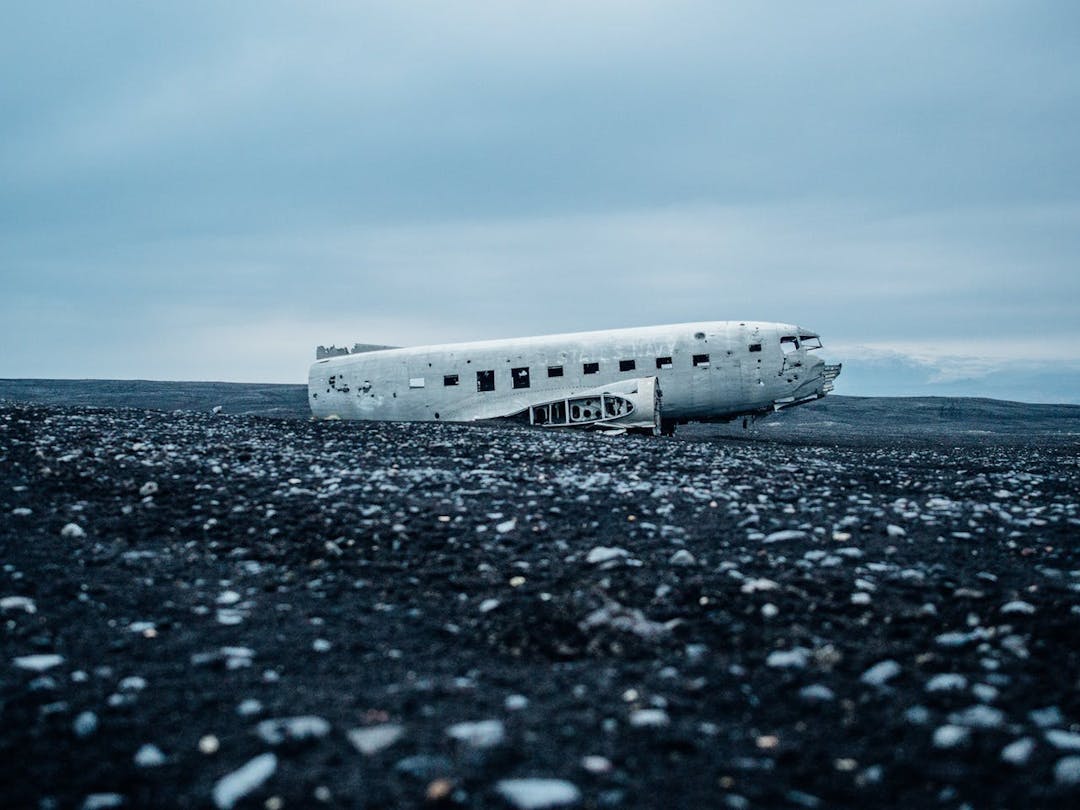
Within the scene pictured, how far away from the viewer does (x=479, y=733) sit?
3863 mm

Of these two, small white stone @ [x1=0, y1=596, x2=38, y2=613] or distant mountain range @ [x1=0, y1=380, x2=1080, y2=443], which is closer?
small white stone @ [x1=0, y1=596, x2=38, y2=613]

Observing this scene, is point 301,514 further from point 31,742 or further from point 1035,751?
point 1035,751

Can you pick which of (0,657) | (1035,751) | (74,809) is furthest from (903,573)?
(0,657)

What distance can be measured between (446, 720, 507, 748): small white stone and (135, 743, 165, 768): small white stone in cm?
159

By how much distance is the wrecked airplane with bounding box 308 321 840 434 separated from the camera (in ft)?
93.2

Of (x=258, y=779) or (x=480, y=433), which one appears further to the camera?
(x=480, y=433)

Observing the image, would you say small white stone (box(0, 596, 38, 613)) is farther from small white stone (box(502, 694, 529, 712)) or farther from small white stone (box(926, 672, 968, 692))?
small white stone (box(926, 672, 968, 692))

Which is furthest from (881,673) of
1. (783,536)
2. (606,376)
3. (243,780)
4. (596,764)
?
(606,376)

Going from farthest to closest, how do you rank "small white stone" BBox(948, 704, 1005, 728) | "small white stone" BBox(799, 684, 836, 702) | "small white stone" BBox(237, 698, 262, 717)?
1. "small white stone" BBox(799, 684, 836, 702)
2. "small white stone" BBox(237, 698, 262, 717)
3. "small white stone" BBox(948, 704, 1005, 728)

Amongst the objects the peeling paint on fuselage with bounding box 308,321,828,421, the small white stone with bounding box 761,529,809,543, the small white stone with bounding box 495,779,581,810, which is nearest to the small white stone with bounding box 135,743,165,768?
the small white stone with bounding box 495,779,581,810

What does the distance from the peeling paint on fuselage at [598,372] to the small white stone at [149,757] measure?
2531 centimetres

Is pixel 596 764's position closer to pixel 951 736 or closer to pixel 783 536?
pixel 951 736

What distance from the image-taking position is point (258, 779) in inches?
Result: 135

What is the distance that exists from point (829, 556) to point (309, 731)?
18.1 ft
